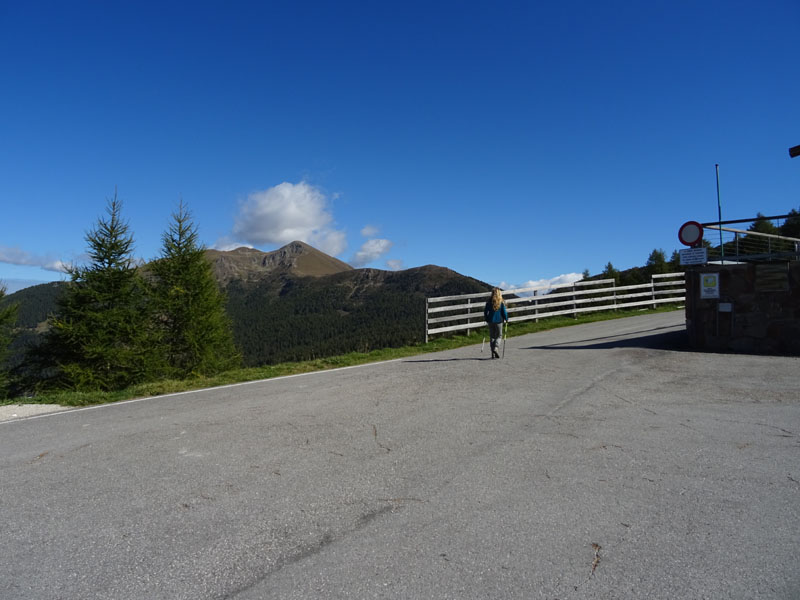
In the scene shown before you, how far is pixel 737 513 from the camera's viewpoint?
11.4 ft

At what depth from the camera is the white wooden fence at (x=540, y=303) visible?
55.6ft

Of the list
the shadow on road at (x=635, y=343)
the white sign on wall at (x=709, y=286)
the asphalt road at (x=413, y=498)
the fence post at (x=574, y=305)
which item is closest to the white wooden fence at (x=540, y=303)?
the fence post at (x=574, y=305)

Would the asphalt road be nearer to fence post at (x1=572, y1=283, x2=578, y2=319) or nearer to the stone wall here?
the stone wall

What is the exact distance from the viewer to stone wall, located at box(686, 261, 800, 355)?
11102 mm

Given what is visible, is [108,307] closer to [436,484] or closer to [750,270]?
[436,484]

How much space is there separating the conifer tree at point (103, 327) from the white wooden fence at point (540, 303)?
1117cm

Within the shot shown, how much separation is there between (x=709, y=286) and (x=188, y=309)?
1940 cm

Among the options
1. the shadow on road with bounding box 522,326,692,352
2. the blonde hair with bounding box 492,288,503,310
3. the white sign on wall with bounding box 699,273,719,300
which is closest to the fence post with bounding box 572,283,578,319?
the shadow on road with bounding box 522,326,692,352

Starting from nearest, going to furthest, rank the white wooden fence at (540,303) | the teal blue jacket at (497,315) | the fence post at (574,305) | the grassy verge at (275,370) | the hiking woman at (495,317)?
the grassy verge at (275,370) < the hiking woman at (495,317) < the teal blue jacket at (497,315) < the white wooden fence at (540,303) < the fence post at (574,305)

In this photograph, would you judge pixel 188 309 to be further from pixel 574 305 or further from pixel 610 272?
pixel 610 272

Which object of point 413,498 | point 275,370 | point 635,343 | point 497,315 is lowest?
point 413,498

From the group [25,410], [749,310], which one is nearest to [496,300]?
[749,310]

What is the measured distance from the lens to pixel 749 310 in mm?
11547

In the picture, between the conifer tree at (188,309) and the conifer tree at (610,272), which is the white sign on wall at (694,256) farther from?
the conifer tree at (610,272)
